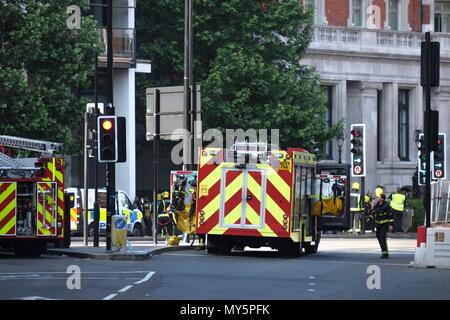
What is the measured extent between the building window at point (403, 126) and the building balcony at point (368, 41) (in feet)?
7.74

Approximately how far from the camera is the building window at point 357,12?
72188 mm

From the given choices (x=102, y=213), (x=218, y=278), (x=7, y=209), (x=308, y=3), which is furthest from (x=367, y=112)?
(x=218, y=278)

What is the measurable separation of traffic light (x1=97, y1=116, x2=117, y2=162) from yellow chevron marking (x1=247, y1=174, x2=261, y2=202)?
314 centimetres

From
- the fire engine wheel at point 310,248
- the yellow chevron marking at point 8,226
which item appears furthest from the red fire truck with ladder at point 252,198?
the yellow chevron marking at point 8,226

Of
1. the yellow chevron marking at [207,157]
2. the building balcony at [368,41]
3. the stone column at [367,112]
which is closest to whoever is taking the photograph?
the yellow chevron marking at [207,157]

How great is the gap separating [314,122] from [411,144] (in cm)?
1761

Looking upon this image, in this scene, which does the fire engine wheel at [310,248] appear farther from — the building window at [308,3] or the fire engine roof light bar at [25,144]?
the building window at [308,3]

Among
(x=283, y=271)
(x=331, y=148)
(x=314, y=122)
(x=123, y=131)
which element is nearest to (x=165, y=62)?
(x=314, y=122)

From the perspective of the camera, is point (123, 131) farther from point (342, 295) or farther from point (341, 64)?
point (341, 64)

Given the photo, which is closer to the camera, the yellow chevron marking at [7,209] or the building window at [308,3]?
the yellow chevron marking at [7,209]

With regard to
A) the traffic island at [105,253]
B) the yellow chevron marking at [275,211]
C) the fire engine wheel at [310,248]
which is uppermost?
the yellow chevron marking at [275,211]

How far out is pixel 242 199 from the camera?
110 feet

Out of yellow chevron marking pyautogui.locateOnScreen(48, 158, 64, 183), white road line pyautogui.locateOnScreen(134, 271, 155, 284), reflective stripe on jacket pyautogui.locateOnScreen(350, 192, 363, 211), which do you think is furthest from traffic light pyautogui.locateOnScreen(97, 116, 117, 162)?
reflective stripe on jacket pyautogui.locateOnScreen(350, 192, 363, 211)

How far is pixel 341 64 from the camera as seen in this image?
70562mm
